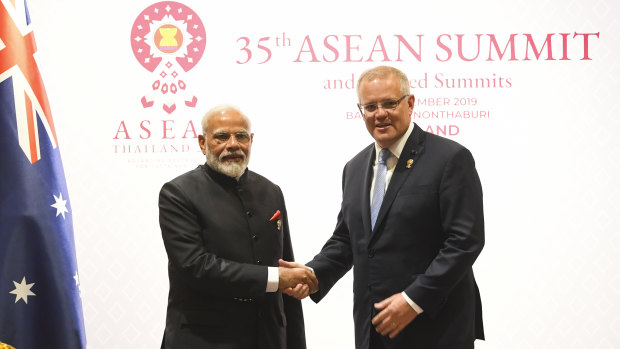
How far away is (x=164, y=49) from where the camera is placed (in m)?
4.21

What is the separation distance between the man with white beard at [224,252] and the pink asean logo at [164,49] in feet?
4.61

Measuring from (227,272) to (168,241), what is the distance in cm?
29

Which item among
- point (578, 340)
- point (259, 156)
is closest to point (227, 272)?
point (259, 156)

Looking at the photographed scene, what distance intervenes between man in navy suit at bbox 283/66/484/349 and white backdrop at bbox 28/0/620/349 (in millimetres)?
1460

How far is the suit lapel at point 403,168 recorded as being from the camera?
8.45 ft

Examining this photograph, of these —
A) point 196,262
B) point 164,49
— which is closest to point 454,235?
point 196,262

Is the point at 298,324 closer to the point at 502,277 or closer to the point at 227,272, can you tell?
the point at 227,272

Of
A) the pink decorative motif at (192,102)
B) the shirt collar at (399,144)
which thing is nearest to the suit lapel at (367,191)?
the shirt collar at (399,144)

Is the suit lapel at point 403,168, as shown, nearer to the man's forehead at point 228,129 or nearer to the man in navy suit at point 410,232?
the man in navy suit at point 410,232

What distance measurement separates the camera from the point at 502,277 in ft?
13.5

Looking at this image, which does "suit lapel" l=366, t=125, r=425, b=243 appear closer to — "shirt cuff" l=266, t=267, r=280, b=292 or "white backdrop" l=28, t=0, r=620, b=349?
"shirt cuff" l=266, t=267, r=280, b=292

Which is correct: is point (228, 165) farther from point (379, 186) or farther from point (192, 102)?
point (192, 102)

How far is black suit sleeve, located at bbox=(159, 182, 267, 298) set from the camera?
262 cm

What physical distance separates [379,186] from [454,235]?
384mm
